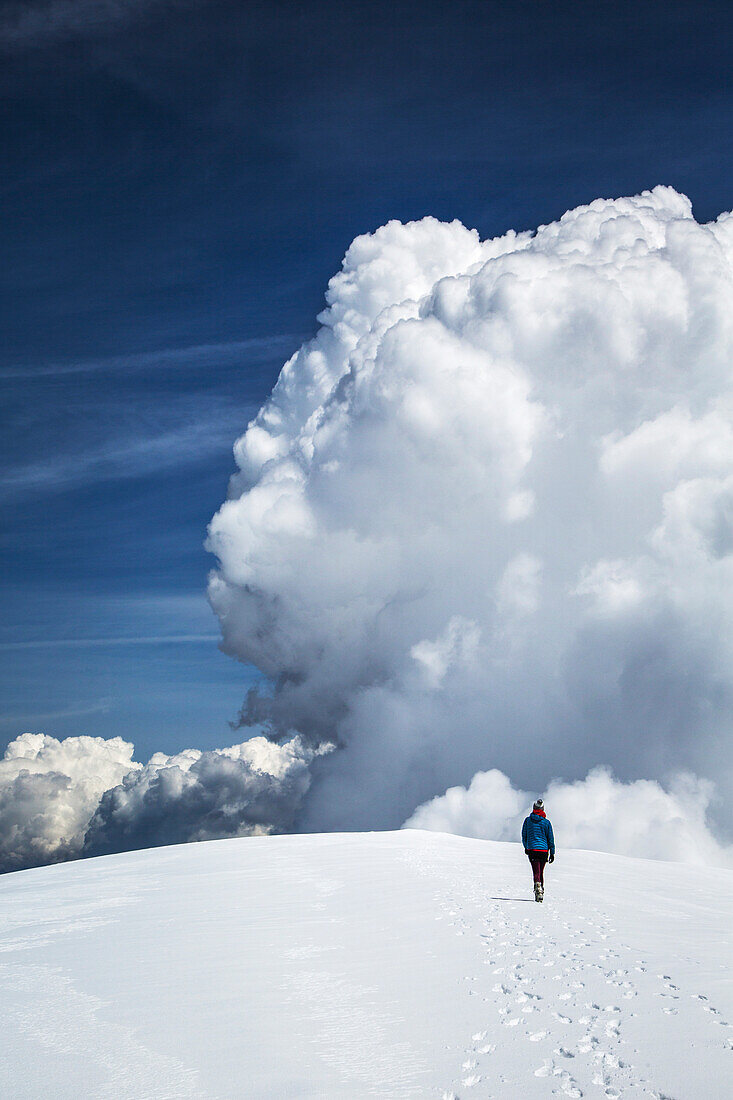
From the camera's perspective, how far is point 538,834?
18578 millimetres

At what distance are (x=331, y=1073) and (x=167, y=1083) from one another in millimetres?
1567

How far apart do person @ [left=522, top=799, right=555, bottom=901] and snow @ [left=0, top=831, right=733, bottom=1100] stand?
71 centimetres

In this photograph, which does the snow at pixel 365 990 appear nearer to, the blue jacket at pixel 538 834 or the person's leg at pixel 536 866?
Result: the person's leg at pixel 536 866

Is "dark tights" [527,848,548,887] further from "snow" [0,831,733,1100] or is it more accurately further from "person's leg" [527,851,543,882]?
"snow" [0,831,733,1100]

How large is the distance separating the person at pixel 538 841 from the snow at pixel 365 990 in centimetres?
71

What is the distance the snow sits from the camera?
287 inches

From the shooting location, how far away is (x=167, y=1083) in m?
7.26

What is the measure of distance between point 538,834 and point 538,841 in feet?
1.06

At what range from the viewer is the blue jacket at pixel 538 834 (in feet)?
59.9

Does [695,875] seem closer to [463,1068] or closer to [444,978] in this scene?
[444,978]

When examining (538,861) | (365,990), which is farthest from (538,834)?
(365,990)

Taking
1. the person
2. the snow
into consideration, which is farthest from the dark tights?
the snow

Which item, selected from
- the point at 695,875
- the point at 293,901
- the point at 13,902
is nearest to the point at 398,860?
the point at 293,901

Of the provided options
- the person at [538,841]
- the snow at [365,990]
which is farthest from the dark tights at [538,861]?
the snow at [365,990]
